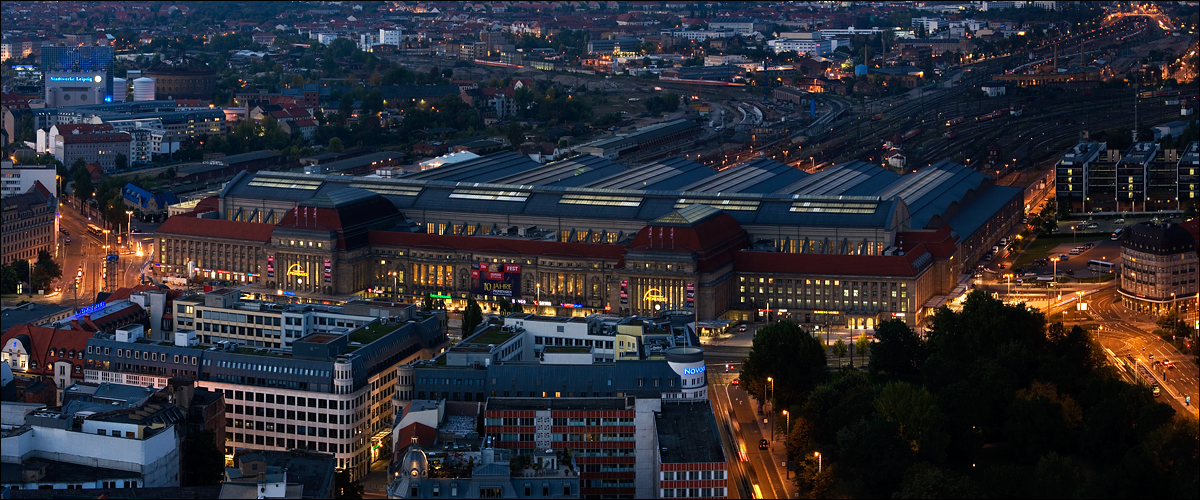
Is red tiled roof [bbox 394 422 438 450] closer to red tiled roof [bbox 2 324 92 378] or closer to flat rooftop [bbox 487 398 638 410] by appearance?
flat rooftop [bbox 487 398 638 410]

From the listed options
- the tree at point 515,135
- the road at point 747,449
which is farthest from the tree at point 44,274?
the tree at point 515,135

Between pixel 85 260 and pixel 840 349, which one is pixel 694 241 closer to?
pixel 840 349

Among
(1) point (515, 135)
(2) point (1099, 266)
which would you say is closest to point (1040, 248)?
(2) point (1099, 266)

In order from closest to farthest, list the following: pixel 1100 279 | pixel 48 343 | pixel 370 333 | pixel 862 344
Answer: pixel 370 333 → pixel 48 343 → pixel 862 344 → pixel 1100 279

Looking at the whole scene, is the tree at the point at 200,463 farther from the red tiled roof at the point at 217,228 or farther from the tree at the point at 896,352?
the red tiled roof at the point at 217,228

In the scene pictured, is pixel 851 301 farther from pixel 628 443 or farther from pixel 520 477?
pixel 520 477

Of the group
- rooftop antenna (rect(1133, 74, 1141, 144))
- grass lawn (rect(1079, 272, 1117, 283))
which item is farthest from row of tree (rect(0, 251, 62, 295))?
rooftop antenna (rect(1133, 74, 1141, 144))

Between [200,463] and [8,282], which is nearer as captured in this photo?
[200,463]
